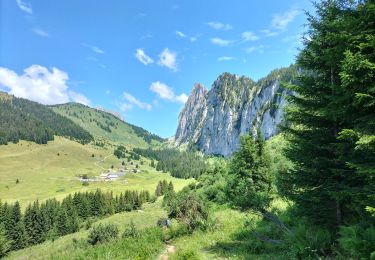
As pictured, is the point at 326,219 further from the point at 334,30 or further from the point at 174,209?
the point at 174,209

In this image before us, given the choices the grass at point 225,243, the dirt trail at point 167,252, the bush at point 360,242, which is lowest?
the dirt trail at point 167,252

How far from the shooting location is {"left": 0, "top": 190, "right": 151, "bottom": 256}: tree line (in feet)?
394

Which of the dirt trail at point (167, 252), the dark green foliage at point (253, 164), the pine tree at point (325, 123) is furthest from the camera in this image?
the dark green foliage at point (253, 164)

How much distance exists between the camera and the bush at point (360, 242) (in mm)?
12320

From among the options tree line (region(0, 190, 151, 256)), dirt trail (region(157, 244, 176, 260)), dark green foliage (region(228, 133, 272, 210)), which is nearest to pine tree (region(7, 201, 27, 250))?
tree line (region(0, 190, 151, 256))

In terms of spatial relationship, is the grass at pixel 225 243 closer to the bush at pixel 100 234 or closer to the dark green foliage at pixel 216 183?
the bush at pixel 100 234

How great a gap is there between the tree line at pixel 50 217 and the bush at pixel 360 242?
105 meters

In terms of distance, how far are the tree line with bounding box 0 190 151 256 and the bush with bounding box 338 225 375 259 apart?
105275mm

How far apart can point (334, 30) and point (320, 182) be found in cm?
764

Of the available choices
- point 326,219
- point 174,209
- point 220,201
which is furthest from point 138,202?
point 326,219

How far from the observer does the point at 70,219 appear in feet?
437

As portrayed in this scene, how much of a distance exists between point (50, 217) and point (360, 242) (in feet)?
A: 461

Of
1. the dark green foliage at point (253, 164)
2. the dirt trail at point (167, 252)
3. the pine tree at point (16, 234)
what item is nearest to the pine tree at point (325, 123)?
the dirt trail at point (167, 252)

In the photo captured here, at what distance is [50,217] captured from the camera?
136 meters
